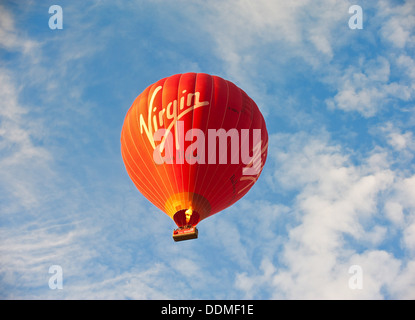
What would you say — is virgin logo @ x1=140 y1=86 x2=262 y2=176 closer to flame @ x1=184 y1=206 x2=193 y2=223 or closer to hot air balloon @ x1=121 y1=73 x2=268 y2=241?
hot air balloon @ x1=121 y1=73 x2=268 y2=241

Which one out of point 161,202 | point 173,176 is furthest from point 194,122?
point 161,202

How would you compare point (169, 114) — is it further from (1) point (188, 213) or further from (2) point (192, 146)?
(1) point (188, 213)

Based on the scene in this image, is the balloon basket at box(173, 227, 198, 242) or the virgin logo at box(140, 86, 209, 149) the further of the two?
Answer: the virgin logo at box(140, 86, 209, 149)

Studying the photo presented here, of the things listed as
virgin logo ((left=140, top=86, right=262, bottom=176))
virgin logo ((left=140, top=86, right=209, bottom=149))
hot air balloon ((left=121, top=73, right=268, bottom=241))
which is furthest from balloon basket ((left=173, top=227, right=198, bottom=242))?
virgin logo ((left=140, top=86, right=209, bottom=149))

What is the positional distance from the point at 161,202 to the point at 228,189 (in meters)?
2.56

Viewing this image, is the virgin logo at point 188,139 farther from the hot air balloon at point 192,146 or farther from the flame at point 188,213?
the flame at point 188,213

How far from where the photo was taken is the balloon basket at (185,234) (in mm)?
15961

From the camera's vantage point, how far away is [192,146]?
16.5 metres

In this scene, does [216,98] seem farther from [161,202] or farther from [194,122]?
[161,202]

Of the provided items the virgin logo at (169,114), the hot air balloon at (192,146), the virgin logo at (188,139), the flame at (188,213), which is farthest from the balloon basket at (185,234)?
the virgin logo at (169,114)

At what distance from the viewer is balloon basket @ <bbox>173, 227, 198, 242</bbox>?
52.4 ft

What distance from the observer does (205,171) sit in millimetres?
16609

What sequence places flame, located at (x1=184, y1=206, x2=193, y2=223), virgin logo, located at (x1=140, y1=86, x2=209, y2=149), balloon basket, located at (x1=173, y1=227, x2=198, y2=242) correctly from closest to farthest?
balloon basket, located at (x1=173, y1=227, x2=198, y2=242) < flame, located at (x1=184, y1=206, x2=193, y2=223) < virgin logo, located at (x1=140, y1=86, x2=209, y2=149)

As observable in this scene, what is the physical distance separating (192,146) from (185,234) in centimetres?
309
